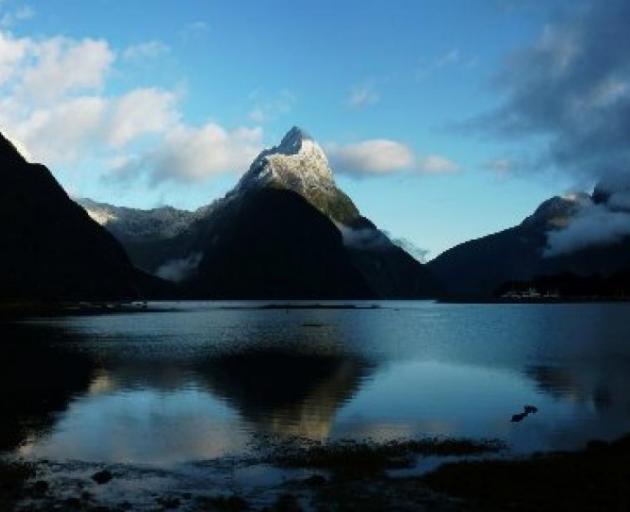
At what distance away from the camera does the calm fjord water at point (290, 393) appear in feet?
157

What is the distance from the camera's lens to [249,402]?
206 feet

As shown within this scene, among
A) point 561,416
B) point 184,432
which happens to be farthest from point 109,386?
point 561,416

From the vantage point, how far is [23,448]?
43.9 m

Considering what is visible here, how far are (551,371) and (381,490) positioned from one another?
186ft

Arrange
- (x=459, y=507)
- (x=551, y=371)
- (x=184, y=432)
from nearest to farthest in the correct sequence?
(x=459, y=507) → (x=184, y=432) → (x=551, y=371)

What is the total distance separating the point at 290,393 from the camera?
222 feet

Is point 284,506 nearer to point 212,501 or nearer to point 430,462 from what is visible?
point 212,501

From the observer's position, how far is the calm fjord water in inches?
1884

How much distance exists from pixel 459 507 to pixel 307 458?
11.7m

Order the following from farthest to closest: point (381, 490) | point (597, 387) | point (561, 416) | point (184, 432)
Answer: point (597, 387)
point (561, 416)
point (184, 432)
point (381, 490)

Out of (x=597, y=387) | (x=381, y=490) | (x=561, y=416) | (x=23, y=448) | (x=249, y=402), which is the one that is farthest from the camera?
(x=597, y=387)

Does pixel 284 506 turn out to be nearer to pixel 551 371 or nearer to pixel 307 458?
pixel 307 458

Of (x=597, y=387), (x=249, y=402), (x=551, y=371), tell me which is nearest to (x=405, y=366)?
(x=551, y=371)

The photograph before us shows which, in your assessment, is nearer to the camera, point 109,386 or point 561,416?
point 561,416
